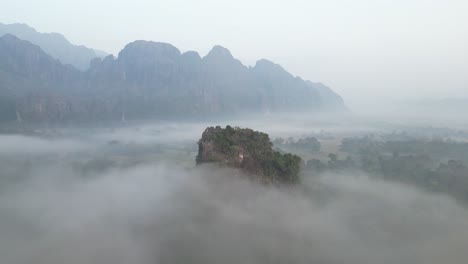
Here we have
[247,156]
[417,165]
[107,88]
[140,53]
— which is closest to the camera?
[247,156]

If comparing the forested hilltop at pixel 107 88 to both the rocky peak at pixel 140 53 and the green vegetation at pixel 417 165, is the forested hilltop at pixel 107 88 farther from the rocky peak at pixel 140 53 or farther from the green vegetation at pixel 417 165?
the green vegetation at pixel 417 165

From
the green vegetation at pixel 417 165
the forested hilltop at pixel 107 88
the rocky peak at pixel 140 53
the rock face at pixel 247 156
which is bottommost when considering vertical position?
the green vegetation at pixel 417 165

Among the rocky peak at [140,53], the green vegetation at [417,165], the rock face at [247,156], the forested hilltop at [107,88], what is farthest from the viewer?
the rocky peak at [140,53]

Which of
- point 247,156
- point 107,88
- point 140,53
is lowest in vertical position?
point 247,156

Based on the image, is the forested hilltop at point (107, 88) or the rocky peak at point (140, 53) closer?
the forested hilltop at point (107, 88)

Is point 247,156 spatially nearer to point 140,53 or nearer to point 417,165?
point 417,165

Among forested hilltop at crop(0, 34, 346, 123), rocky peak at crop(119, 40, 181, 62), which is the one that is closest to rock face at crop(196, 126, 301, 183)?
forested hilltop at crop(0, 34, 346, 123)

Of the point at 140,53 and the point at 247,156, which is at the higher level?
the point at 140,53

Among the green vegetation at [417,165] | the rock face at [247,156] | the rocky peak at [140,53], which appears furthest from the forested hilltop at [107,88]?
the rock face at [247,156]

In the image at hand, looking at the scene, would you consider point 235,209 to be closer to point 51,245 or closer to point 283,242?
point 283,242

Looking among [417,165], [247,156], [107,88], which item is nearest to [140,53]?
[107,88]
